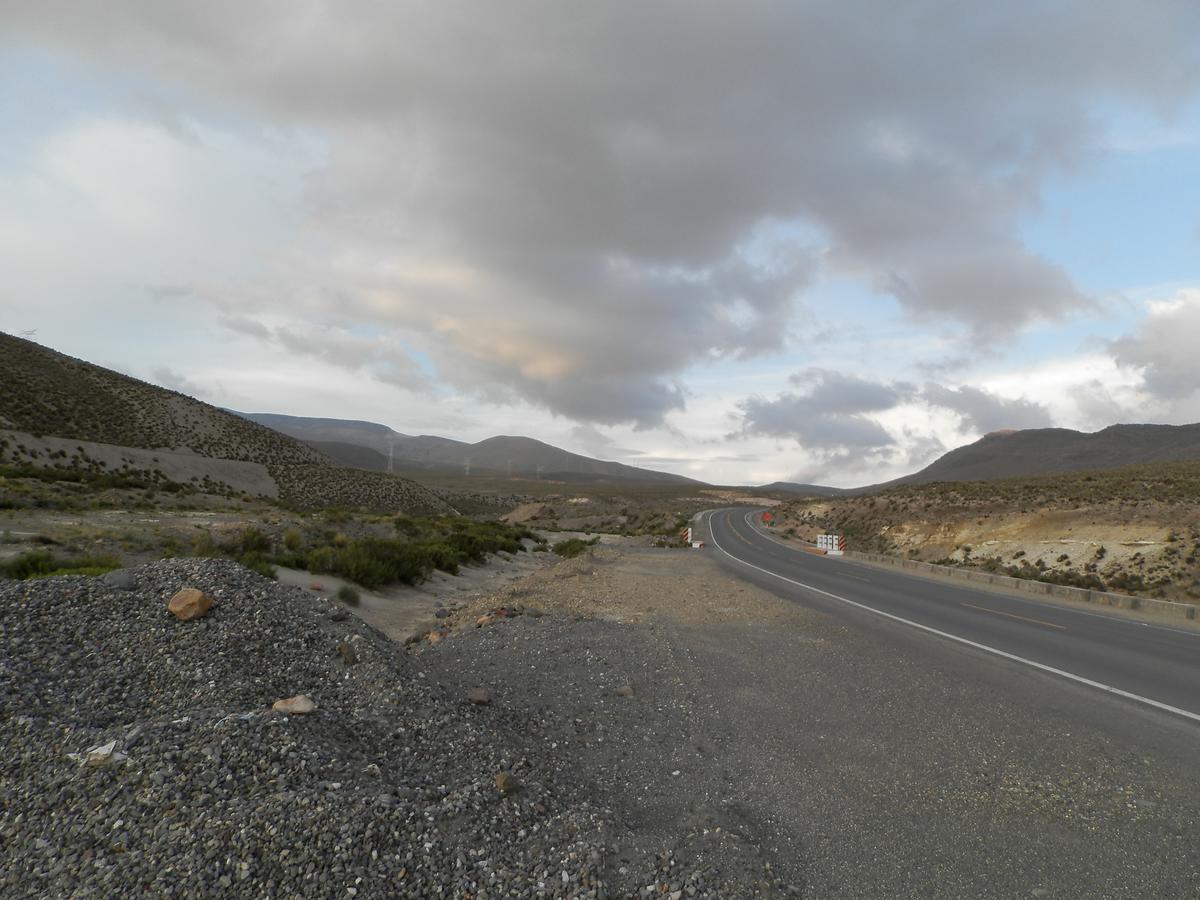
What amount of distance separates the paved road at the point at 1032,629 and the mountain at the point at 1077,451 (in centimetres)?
11737

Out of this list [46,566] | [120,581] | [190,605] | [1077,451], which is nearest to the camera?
[190,605]

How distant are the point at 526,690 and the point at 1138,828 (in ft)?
18.7

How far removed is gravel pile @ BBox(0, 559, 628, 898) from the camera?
11.8 ft

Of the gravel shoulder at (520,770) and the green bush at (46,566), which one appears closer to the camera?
the gravel shoulder at (520,770)

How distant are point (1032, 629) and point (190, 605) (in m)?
15.1

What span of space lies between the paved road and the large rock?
11139mm

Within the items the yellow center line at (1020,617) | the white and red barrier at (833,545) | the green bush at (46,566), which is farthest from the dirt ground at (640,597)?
the white and red barrier at (833,545)

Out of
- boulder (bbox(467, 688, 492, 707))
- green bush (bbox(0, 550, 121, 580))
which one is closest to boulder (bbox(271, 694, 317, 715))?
boulder (bbox(467, 688, 492, 707))

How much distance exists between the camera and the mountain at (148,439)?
49.4m

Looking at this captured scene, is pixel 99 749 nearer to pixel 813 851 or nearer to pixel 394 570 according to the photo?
pixel 813 851

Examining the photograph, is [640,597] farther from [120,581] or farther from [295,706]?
[295,706]

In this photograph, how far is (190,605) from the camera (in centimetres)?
697

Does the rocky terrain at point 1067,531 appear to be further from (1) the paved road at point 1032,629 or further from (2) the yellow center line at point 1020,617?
(2) the yellow center line at point 1020,617

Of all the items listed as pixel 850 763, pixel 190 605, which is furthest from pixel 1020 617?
pixel 190 605
